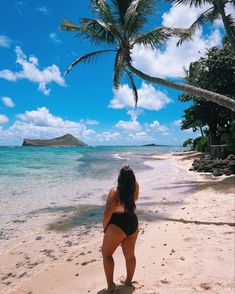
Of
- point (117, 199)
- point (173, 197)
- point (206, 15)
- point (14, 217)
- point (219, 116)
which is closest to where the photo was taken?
point (117, 199)

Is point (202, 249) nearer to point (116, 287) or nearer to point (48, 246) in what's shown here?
point (116, 287)

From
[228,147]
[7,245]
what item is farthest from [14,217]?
[228,147]

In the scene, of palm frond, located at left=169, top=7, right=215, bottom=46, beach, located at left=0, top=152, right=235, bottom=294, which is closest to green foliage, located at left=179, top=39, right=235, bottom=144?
palm frond, located at left=169, top=7, right=215, bottom=46

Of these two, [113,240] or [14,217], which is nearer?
[113,240]

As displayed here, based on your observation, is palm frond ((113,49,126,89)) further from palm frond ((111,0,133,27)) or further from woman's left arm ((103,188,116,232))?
woman's left arm ((103,188,116,232))

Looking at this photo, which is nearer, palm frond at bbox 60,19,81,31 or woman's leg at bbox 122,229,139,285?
woman's leg at bbox 122,229,139,285

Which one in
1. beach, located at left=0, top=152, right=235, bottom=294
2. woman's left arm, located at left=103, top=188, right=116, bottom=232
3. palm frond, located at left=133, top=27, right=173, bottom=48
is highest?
palm frond, located at left=133, top=27, right=173, bottom=48

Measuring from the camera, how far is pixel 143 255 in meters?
6.07

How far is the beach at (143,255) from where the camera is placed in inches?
191

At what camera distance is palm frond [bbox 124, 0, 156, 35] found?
36.4 feet

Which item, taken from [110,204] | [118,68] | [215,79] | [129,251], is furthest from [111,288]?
[215,79]

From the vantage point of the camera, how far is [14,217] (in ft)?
32.3

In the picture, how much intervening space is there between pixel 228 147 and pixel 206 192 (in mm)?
11908

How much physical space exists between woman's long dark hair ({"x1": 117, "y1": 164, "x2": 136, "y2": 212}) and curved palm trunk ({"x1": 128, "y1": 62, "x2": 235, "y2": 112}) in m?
5.23
